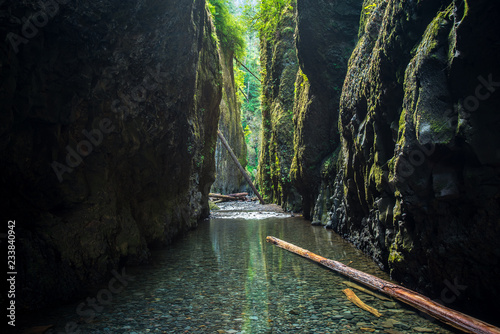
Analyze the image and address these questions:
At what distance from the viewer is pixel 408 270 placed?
14.3ft

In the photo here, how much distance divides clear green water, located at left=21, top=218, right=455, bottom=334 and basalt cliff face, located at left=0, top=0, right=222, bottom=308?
705 millimetres

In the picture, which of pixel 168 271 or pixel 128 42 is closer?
pixel 128 42

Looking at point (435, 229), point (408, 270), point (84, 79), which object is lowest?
point (408, 270)

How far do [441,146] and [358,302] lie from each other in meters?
2.17

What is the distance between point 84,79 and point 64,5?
3.07 feet

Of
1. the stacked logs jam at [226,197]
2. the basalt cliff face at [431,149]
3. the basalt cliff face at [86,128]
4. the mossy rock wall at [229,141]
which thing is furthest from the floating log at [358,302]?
the mossy rock wall at [229,141]

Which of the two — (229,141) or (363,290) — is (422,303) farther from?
(229,141)

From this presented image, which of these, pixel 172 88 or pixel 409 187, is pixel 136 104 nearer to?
pixel 172 88

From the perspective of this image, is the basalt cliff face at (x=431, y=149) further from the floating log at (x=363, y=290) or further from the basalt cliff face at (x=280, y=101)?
the basalt cliff face at (x=280, y=101)

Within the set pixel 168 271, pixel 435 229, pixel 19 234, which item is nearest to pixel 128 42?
pixel 19 234

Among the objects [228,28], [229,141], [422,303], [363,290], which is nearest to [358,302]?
[363,290]

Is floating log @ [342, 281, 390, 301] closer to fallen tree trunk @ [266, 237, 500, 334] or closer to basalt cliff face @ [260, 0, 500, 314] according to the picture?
fallen tree trunk @ [266, 237, 500, 334]

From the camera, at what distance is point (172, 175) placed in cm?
837

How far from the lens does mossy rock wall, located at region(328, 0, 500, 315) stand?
3080 millimetres
